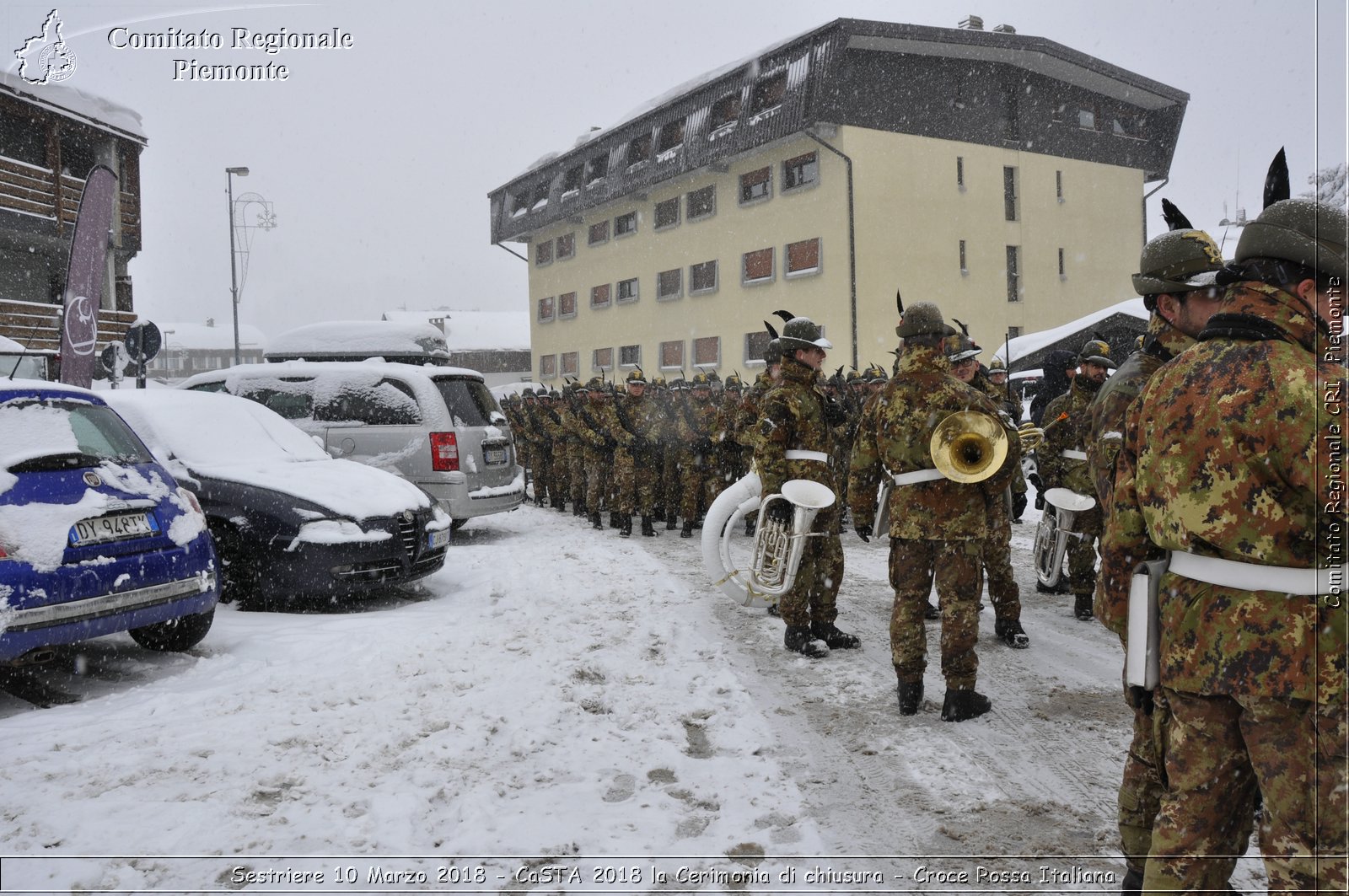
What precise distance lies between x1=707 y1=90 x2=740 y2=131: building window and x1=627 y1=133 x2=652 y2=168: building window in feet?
10.7

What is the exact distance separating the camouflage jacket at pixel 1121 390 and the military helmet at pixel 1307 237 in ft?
4.36

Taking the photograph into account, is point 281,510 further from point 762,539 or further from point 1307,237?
point 1307,237

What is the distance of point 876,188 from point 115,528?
23441 mm

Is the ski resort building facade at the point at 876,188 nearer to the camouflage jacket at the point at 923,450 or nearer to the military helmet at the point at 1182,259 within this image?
the camouflage jacket at the point at 923,450

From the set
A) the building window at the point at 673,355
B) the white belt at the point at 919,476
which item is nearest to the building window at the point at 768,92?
the building window at the point at 673,355

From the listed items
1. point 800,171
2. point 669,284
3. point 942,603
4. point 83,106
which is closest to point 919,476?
point 942,603

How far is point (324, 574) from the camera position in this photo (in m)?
6.42

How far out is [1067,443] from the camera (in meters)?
7.01

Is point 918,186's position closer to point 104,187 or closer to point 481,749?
point 104,187

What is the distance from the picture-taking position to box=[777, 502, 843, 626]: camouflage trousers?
5672 mm

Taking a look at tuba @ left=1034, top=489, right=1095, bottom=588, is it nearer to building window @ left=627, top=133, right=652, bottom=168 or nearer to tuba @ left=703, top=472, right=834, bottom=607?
tuba @ left=703, top=472, right=834, bottom=607

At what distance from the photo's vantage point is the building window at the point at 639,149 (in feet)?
103

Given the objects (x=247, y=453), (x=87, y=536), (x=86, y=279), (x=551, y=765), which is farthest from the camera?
(x=86, y=279)

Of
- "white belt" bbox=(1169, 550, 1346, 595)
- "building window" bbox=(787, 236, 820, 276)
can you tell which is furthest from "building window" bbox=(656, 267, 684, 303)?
"white belt" bbox=(1169, 550, 1346, 595)
